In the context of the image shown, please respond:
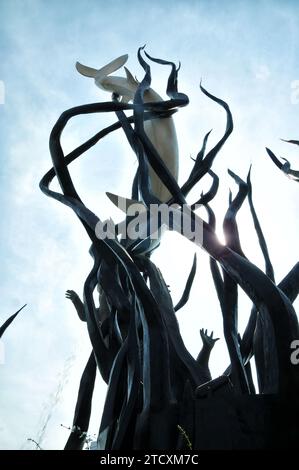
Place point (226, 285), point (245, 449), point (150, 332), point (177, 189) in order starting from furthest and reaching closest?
point (177, 189) < point (226, 285) < point (150, 332) < point (245, 449)

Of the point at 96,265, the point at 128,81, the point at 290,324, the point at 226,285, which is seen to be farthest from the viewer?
the point at 128,81

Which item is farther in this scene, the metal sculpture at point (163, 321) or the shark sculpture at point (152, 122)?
the shark sculpture at point (152, 122)

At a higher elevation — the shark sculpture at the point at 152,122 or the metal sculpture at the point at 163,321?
the shark sculpture at the point at 152,122

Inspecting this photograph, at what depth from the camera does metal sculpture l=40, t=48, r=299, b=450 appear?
3307mm

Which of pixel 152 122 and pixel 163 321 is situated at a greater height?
pixel 152 122

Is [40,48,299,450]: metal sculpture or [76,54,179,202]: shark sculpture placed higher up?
[76,54,179,202]: shark sculpture

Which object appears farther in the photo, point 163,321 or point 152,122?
point 152,122

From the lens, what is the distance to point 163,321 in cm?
402

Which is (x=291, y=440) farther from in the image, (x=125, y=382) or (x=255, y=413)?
(x=125, y=382)

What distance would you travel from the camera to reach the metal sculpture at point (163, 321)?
3307 mm

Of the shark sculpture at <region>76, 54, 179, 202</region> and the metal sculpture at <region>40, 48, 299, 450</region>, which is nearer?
the metal sculpture at <region>40, 48, 299, 450</region>
